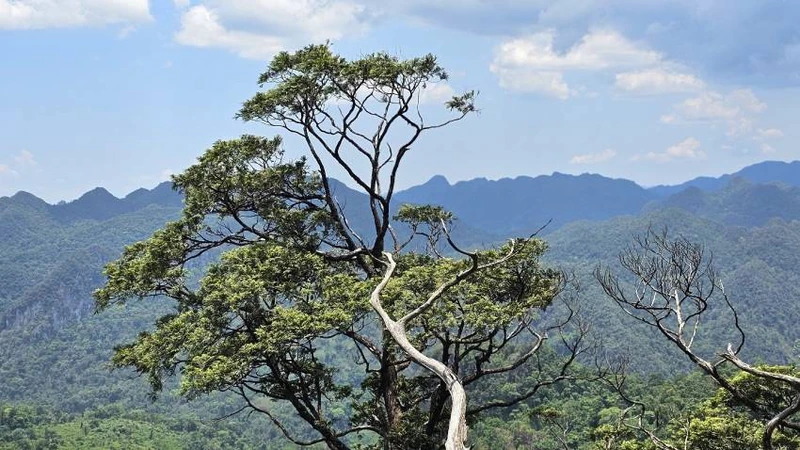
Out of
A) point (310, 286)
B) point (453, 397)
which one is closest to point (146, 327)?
point (310, 286)

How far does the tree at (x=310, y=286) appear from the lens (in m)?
9.72

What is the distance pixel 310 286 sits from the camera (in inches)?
418

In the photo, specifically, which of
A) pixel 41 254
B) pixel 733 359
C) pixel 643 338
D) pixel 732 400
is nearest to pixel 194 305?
pixel 733 359

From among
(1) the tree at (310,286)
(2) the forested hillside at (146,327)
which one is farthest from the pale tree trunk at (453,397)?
(2) the forested hillside at (146,327)

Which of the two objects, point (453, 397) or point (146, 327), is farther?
point (146, 327)

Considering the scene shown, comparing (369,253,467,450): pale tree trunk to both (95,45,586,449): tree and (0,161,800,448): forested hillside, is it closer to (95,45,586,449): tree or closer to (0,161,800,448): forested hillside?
(95,45,586,449): tree

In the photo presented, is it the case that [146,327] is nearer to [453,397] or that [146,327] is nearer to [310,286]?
[310,286]

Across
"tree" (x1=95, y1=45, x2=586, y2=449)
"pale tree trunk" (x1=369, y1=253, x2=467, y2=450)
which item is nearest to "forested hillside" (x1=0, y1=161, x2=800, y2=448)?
"tree" (x1=95, y1=45, x2=586, y2=449)

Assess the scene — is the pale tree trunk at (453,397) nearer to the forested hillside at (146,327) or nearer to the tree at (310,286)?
the tree at (310,286)

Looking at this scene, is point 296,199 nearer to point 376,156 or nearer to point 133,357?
point 376,156

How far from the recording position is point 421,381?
12.1 meters

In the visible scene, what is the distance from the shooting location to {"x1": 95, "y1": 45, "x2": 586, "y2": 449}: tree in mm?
9719

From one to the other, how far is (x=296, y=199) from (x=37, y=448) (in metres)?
47.9

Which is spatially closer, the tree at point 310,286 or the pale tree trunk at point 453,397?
the pale tree trunk at point 453,397
